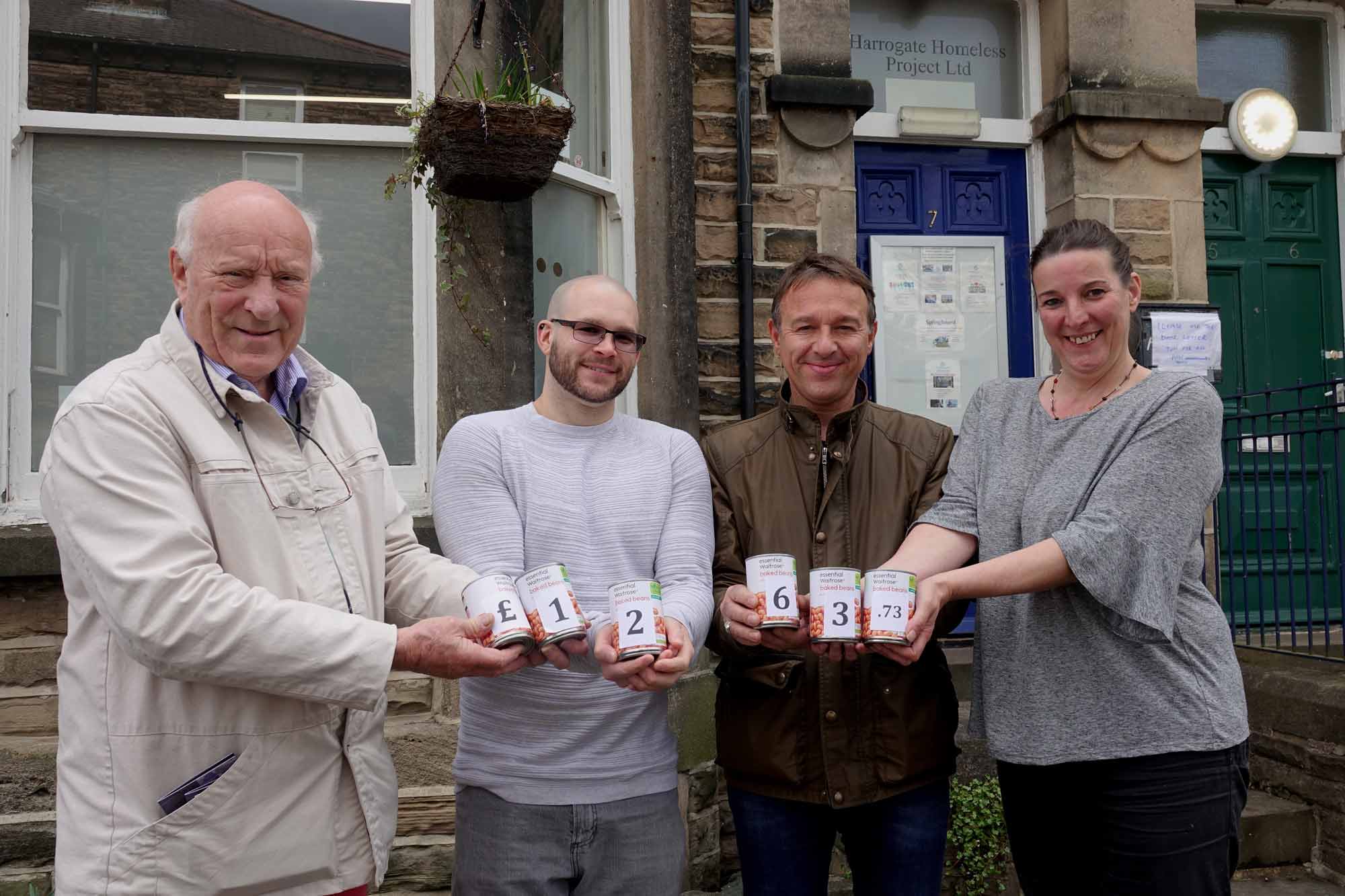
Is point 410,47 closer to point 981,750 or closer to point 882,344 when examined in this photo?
point 882,344

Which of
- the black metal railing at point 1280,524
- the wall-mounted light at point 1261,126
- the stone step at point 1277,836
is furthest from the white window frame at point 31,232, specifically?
the wall-mounted light at point 1261,126

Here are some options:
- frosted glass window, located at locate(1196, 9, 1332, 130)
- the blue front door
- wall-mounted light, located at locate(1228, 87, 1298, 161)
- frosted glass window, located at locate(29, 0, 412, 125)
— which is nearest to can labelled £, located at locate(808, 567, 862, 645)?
frosted glass window, located at locate(29, 0, 412, 125)

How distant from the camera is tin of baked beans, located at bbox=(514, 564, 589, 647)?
2244 mm

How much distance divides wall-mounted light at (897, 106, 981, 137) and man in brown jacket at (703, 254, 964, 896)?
342 centimetres

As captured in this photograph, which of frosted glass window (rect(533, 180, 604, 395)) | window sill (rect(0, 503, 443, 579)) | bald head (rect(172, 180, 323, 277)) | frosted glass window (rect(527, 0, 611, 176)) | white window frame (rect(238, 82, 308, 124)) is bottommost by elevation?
window sill (rect(0, 503, 443, 579))

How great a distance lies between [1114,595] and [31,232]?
3472mm

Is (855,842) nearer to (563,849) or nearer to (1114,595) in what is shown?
(563,849)

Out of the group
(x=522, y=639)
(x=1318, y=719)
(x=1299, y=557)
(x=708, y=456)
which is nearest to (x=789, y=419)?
(x=708, y=456)

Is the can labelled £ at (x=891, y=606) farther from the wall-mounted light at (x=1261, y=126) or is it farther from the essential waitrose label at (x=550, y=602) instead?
the wall-mounted light at (x=1261, y=126)

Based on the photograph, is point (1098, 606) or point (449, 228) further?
point (449, 228)

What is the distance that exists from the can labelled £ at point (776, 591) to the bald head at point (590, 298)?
676mm

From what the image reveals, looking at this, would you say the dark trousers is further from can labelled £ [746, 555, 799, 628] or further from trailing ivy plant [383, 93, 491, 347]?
trailing ivy plant [383, 93, 491, 347]

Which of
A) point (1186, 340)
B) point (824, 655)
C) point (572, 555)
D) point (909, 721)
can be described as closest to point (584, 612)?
point (572, 555)

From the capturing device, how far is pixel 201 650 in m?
1.86
